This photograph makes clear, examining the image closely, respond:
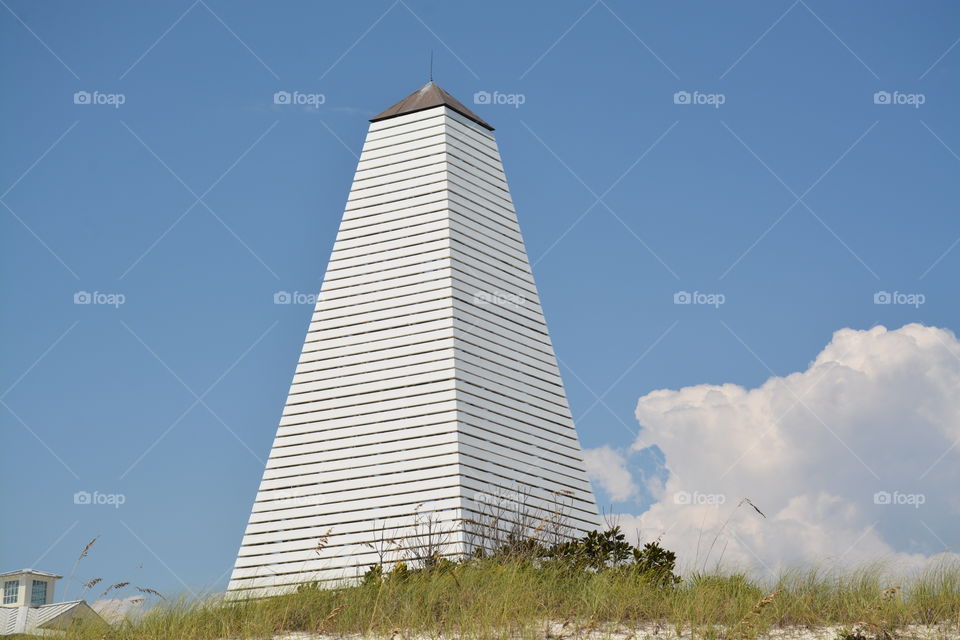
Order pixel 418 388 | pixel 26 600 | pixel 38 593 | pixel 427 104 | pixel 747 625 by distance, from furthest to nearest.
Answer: pixel 38 593 → pixel 26 600 → pixel 427 104 → pixel 418 388 → pixel 747 625

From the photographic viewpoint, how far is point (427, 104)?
806 inches

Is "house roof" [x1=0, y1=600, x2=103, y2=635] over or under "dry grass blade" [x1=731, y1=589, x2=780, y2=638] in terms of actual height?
over

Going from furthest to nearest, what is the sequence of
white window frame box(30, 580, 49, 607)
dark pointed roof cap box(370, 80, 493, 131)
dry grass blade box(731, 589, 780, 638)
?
white window frame box(30, 580, 49, 607)
dark pointed roof cap box(370, 80, 493, 131)
dry grass blade box(731, 589, 780, 638)

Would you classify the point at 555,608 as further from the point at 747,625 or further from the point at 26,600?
the point at 26,600

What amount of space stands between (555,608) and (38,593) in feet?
59.3

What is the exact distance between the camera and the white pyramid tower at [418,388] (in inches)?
651

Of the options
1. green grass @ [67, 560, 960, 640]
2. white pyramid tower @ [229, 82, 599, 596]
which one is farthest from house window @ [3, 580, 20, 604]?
green grass @ [67, 560, 960, 640]

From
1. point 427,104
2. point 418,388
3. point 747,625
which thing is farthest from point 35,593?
point 747,625

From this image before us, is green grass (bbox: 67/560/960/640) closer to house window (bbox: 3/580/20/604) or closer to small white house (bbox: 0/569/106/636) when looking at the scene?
small white house (bbox: 0/569/106/636)

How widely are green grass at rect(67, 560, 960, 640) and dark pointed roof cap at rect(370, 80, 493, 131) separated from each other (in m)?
12.6

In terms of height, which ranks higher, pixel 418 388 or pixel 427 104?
pixel 427 104

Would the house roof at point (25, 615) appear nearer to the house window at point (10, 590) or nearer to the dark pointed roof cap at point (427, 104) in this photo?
the house window at point (10, 590)

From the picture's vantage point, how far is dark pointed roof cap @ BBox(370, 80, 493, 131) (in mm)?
20484

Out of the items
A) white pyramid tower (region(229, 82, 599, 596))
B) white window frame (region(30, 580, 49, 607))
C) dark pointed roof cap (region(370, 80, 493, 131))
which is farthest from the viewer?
white window frame (region(30, 580, 49, 607))
